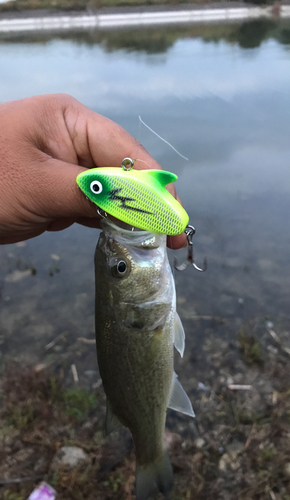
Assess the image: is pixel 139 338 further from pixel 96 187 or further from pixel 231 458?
pixel 231 458

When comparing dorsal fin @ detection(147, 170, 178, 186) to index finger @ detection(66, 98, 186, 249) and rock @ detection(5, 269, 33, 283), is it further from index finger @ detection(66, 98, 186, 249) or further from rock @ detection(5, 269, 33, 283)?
rock @ detection(5, 269, 33, 283)

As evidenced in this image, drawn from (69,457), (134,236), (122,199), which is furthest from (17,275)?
(122,199)

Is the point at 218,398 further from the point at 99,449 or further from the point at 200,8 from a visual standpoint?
the point at 200,8

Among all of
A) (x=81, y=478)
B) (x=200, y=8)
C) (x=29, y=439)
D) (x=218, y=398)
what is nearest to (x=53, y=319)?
(x=29, y=439)

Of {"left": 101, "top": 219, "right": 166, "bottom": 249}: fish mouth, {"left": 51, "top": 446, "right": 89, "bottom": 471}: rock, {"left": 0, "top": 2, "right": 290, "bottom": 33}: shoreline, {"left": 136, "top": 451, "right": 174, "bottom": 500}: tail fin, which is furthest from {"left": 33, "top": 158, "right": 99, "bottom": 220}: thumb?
{"left": 0, "top": 2, "right": 290, "bottom": 33}: shoreline

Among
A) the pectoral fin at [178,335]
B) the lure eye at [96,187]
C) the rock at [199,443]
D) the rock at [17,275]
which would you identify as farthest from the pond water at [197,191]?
the lure eye at [96,187]

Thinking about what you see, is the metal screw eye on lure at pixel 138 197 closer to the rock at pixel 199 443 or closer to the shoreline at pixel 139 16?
the rock at pixel 199 443
